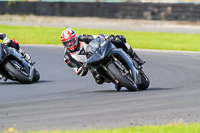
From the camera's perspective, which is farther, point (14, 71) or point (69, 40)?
point (14, 71)

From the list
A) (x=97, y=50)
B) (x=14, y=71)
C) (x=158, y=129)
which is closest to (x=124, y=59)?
(x=97, y=50)

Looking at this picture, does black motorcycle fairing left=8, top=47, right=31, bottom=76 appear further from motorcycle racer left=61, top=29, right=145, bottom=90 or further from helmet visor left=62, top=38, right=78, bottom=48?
helmet visor left=62, top=38, right=78, bottom=48

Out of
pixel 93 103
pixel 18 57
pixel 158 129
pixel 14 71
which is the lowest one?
pixel 14 71

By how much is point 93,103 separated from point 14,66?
3.58m

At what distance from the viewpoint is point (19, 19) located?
125 ft

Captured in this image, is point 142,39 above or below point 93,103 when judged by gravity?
below

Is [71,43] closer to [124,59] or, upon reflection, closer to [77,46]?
[77,46]

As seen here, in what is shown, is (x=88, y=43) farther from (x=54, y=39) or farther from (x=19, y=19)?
(x=19, y=19)

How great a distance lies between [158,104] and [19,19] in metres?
31.3

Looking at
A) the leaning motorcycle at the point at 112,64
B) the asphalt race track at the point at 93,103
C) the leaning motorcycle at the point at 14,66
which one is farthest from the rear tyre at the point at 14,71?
the leaning motorcycle at the point at 112,64

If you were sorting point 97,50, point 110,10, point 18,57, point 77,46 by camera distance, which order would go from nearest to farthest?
1. point 97,50
2. point 77,46
3. point 18,57
4. point 110,10

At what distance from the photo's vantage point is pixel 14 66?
445 inches

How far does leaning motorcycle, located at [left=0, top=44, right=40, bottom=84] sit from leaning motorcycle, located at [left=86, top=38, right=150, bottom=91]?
235 cm

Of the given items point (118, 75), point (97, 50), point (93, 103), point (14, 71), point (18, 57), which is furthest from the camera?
point (18, 57)
